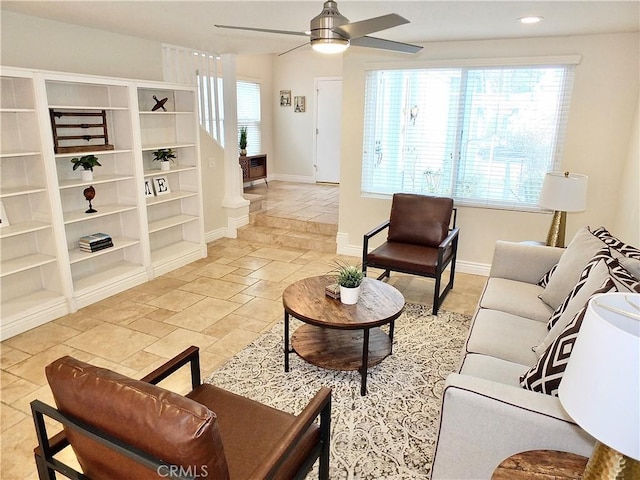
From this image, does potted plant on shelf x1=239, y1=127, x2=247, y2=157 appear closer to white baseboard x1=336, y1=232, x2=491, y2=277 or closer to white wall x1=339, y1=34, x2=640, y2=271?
white baseboard x1=336, y1=232, x2=491, y2=277

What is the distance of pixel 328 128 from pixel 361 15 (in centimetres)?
569

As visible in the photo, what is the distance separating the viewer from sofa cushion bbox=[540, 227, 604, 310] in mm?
2531

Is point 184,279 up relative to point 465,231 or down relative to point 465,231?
down

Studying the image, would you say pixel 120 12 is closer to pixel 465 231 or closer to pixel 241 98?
pixel 465 231

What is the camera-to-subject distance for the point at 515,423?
1.51 metres

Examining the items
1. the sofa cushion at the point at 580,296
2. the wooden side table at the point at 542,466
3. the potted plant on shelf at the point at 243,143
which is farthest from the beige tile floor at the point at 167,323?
the potted plant on shelf at the point at 243,143

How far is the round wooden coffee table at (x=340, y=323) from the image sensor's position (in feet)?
8.65

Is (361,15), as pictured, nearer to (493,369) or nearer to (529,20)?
(529,20)

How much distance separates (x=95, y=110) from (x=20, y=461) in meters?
3.03

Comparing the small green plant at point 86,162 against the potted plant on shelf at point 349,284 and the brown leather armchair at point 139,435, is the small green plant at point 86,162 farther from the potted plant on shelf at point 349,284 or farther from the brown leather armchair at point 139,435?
the brown leather armchair at point 139,435

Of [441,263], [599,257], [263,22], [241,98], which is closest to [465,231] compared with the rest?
[441,263]

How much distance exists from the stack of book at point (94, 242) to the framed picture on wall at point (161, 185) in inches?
35.2

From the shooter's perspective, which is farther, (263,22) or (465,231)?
(465,231)

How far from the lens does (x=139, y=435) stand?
1.18 meters
